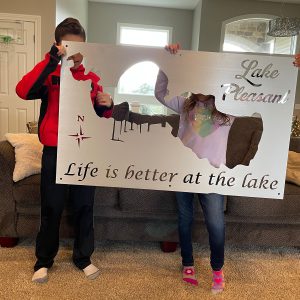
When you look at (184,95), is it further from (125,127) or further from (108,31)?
(108,31)

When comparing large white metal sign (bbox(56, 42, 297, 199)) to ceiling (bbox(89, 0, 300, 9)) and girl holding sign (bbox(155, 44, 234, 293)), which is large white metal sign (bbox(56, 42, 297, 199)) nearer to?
girl holding sign (bbox(155, 44, 234, 293))

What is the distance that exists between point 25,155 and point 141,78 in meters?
0.85

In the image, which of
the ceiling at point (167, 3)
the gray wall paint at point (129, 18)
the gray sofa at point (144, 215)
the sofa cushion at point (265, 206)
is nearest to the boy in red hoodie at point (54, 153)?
the gray sofa at point (144, 215)

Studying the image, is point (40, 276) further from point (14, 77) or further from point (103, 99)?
point (14, 77)

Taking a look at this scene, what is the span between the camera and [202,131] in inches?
56.7

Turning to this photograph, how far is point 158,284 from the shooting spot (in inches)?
62.8

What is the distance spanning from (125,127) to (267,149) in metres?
0.65

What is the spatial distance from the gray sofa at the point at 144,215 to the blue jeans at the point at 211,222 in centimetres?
24

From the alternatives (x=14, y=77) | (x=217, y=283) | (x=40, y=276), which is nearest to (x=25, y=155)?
(x=40, y=276)

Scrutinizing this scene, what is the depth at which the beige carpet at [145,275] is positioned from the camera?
4.94ft

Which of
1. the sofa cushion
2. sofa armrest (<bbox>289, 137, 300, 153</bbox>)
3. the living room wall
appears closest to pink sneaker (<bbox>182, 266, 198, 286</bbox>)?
the sofa cushion

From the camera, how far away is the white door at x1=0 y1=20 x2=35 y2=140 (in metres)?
4.34

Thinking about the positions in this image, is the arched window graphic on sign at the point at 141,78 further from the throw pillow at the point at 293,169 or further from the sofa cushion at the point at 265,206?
the throw pillow at the point at 293,169

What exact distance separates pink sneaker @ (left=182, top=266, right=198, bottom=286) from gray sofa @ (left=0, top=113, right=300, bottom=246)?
0.90 feet
